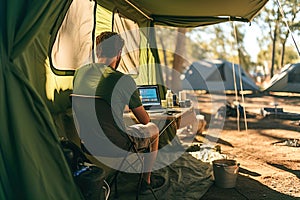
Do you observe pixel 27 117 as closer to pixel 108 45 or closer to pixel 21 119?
pixel 21 119

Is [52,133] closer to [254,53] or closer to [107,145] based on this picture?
[107,145]

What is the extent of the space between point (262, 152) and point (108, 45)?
322 centimetres

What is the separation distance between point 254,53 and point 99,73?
24300mm

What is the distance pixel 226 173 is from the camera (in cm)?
332

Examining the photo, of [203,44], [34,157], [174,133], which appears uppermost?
[203,44]

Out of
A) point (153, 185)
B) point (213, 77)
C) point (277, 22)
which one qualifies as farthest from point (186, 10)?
point (277, 22)

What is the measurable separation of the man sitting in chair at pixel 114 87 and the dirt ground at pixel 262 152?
95 cm

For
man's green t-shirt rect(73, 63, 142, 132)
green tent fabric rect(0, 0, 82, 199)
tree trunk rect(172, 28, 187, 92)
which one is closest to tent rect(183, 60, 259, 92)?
tree trunk rect(172, 28, 187, 92)

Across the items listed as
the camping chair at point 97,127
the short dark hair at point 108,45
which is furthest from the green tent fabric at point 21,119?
the short dark hair at point 108,45

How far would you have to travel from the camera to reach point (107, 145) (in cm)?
262

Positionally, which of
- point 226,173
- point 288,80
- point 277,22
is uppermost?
point 277,22

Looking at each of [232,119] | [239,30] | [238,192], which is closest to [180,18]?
[238,192]

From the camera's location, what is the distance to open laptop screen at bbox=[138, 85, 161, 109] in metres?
3.77

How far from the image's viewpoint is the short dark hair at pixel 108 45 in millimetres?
2750
